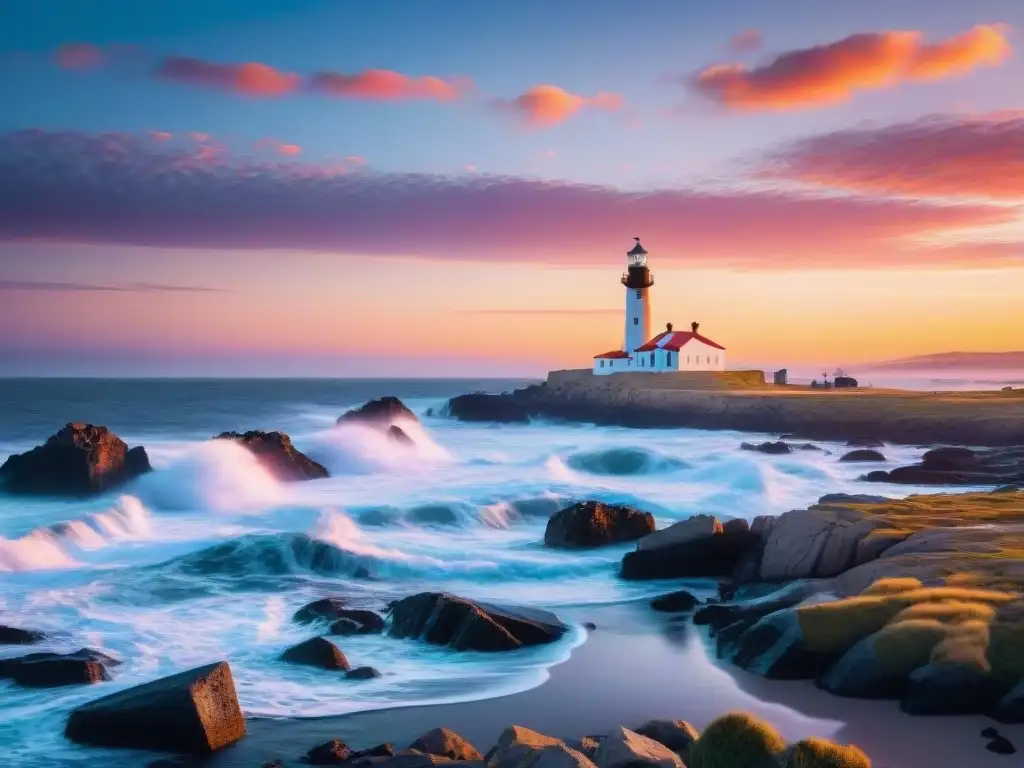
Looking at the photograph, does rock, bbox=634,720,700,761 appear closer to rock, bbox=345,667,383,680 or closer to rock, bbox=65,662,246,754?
rock, bbox=345,667,383,680

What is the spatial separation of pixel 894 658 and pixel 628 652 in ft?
10.9

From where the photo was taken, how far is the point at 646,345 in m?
77.5

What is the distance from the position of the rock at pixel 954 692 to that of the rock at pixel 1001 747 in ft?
2.73

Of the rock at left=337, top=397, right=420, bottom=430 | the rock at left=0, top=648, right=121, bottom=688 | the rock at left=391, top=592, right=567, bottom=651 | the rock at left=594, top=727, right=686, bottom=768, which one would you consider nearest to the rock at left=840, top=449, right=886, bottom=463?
the rock at left=337, top=397, right=420, bottom=430

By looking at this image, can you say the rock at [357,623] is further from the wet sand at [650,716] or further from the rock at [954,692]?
the rock at [954,692]

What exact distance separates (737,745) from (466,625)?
647 centimetres

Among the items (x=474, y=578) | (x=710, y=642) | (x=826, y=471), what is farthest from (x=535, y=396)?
(x=710, y=642)

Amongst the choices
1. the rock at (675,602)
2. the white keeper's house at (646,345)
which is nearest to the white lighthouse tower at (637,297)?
the white keeper's house at (646,345)

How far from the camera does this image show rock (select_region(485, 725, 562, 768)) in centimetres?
710

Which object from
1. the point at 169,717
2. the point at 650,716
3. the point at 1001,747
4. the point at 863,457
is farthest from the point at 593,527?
the point at 863,457

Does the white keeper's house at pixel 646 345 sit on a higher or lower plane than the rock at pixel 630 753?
higher

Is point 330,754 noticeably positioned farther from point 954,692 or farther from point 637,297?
point 637,297

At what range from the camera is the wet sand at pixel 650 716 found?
326 inches

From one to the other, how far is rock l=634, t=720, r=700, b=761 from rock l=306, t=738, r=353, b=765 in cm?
247
